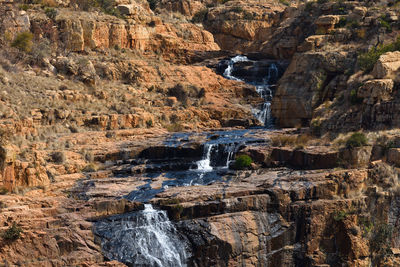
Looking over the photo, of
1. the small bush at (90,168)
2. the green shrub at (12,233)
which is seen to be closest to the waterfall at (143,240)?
the green shrub at (12,233)

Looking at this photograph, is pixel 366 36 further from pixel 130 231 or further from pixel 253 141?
pixel 130 231

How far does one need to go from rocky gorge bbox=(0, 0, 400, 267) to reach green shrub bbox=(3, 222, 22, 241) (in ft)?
0.19

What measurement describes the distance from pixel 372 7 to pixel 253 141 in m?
15.5

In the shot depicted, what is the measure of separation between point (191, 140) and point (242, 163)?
5.08 m

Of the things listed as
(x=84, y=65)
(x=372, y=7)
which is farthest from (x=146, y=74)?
(x=372, y=7)

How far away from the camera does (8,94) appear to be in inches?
1235

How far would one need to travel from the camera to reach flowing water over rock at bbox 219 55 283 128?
1720 inches

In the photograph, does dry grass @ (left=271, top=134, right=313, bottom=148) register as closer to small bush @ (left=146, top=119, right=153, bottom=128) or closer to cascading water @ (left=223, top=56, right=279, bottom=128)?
cascading water @ (left=223, top=56, right=279, bottom=128)

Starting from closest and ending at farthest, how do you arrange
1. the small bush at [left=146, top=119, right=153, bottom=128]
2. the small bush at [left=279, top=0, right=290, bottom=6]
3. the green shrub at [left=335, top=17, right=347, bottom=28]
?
the small bush at [left=146, top=119, right=153, bottom=128] → the green shrub at [left=335, top=17, right=347, bottom=28] → the small bush at [left=279, top=0, right=290, bottom=6]

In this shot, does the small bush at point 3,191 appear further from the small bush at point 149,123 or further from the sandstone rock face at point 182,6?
the sandstone rock face at point 182,6

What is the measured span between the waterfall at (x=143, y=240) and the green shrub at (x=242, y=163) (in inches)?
279

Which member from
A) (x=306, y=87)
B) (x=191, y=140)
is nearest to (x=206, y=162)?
(x=191, y=140)

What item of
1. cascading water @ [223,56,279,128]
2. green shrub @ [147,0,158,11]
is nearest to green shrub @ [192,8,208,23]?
green shrub @ [147,0,158,11]

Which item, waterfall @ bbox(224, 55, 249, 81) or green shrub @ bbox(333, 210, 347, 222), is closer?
green shrub @ bbox(333, 210, 347, 222)
